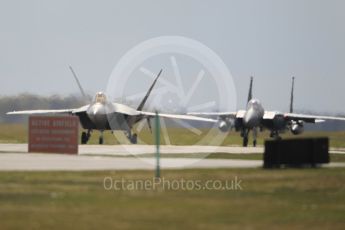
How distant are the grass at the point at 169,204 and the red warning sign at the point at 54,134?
17.7 metres

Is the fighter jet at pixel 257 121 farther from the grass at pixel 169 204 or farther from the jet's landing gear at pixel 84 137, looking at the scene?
the grass at pixel 169 204

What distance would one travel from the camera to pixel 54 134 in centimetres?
5325

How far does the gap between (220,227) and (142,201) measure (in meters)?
5.54

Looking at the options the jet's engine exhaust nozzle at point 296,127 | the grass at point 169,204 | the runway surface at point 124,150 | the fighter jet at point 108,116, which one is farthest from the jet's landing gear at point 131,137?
the grass at point 169,204

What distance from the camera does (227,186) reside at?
30.8 m

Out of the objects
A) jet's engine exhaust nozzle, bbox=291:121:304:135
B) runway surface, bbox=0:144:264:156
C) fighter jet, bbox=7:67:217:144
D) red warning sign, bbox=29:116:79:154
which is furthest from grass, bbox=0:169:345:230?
jet's engine exhaust nozzle, bbox=291:121:304:135

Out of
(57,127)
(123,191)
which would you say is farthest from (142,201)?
(57,127)

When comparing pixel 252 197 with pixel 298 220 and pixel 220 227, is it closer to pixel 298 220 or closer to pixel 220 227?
pixel 298 220

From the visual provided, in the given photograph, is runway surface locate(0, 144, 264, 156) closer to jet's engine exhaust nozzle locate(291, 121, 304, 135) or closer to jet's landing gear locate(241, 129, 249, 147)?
jet's landing gear locate(241, 129, 249, 147)

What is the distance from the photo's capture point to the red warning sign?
173 feet

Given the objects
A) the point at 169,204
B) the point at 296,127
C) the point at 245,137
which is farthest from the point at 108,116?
the point at 169,204

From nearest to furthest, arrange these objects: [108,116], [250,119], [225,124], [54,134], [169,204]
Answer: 1. [169,204]
2. [54,134]
3. [108,116]
4. [250,119]
5. [225,124]

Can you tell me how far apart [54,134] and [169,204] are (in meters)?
Result: 29.3

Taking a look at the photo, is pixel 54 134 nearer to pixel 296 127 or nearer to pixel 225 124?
pixel 225 124
